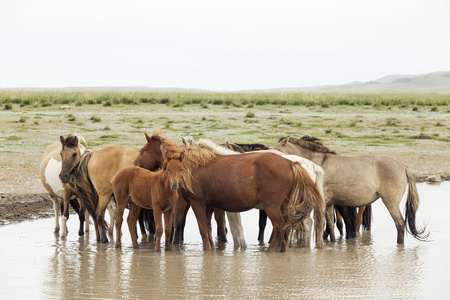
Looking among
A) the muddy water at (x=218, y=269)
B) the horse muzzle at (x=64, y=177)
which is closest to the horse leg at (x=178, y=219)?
the muddy water at (x=218, y=269)

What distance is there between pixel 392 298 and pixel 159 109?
25000mm

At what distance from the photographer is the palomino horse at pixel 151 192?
730 centimetres

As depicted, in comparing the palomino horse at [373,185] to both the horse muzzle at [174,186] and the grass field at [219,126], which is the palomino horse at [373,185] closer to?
the horse muzzle at [174,186]

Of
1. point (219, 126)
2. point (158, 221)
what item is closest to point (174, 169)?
point (158, 221)

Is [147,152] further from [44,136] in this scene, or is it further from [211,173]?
[44,136]

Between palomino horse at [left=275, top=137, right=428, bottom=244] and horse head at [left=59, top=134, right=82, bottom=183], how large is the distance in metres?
3.50

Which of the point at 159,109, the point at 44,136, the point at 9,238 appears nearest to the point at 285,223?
the point at 9,238

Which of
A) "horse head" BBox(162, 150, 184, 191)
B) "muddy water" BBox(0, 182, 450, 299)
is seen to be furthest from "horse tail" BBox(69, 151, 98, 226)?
"horse head" BBox(162, 150, 184, 191)

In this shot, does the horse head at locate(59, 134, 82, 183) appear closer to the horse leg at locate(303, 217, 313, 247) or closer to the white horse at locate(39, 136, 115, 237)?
the white horse at locate(39, 136, 115, 237)

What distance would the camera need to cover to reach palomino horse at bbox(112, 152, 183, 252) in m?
7.30

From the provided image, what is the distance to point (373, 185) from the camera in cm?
847

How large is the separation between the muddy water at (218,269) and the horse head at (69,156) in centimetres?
90

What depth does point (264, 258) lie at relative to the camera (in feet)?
23.6

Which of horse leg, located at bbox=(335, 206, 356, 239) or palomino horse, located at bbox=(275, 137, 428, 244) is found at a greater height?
palomino horse, located at bbox=(275, 137, 428, 244)
